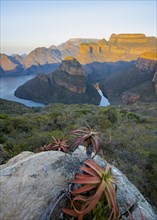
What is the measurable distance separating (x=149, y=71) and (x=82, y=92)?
117ft

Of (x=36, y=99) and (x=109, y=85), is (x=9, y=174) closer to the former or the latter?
(x=36, y=99)

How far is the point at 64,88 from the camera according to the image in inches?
5428

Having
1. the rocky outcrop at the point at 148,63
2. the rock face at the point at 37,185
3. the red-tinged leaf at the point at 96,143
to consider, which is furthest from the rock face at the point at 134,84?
the red-tinged leaf at the point at 96,143

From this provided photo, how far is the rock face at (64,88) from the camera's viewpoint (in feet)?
442

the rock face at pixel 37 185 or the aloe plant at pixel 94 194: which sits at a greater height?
the aloe plant at pixel 94 194

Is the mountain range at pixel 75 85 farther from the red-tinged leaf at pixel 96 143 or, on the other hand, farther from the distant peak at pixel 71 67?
the red-tinged leaf at pixel 96 143

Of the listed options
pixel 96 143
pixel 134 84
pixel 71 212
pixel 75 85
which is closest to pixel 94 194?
pixel 71 212

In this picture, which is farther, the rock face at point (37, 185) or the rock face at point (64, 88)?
the rock face at point (64, 88)

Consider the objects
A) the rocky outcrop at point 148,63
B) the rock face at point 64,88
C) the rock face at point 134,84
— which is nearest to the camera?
the rock face at point 134,84

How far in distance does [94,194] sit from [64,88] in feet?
449

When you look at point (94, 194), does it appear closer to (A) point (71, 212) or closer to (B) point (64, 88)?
(A) point (71, 212)

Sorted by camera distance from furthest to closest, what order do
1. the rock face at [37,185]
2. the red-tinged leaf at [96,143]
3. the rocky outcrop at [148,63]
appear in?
the rocky outcrop at [148,63]
the red-tinged leaf at [96,143]
the rock face at [37,185]

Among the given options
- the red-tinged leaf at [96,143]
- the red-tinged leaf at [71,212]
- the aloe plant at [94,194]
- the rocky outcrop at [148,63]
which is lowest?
the rocky outcrop at [148,63]

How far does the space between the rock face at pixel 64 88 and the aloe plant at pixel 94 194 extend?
127479mm
